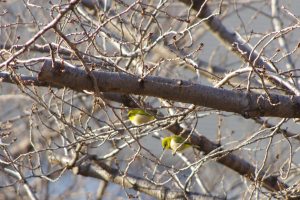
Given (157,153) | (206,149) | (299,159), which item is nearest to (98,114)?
(157,153)

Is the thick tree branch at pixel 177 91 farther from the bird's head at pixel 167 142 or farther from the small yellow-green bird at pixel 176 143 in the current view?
the bird's head at pixel 167 142

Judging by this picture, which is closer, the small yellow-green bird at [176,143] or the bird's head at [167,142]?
the small yellow-green bird at [176,143]

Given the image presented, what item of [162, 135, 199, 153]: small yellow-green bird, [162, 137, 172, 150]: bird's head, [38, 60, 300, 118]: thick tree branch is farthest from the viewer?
[162, 137, 172, 150]: bird's head

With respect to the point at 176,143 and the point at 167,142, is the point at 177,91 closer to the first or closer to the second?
the point at 176,143

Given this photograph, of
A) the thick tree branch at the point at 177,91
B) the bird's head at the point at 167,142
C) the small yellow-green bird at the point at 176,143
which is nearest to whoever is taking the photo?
the thick tree branch at the point at 177,91

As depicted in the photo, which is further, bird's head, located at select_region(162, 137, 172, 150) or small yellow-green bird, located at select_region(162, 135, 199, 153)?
bird's head, located at select_region(162, 137, 172, 150)

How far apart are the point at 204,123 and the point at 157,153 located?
2024mm

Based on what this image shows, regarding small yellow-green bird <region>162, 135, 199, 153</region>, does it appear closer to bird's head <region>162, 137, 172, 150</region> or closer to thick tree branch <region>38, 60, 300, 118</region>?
bird's head <region>162, 137, 172, 150</region>

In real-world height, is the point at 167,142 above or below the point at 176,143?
above

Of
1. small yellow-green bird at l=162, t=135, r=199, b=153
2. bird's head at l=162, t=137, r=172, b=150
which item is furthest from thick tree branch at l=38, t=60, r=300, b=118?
bird's head at l=162, t=137, r=172, b=150

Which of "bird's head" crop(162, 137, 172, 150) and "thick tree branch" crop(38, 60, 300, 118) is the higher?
"bird's head" crop(162, 137, 172, 150)

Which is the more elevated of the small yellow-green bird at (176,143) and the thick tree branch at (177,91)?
the small yellow-green bird at (176,143)

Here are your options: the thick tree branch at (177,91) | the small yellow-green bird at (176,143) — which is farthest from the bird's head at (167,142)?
the thick tree branch at (177,91)

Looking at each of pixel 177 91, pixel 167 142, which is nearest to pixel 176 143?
pixel 167 142
